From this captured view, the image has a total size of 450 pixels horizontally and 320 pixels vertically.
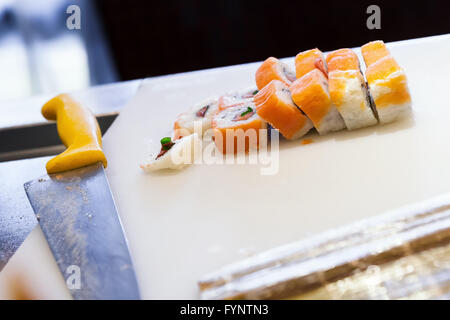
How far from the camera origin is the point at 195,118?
1.66 m

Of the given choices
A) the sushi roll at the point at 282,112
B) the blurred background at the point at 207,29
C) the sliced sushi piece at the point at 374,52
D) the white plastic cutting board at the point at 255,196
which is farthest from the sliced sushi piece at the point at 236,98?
the blurred background at the point at 207,29

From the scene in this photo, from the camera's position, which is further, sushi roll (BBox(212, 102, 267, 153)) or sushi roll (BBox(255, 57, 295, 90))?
sushi roll (BBox(255, 57, 295, 90))

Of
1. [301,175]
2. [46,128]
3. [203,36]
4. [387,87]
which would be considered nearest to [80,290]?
[301,175]

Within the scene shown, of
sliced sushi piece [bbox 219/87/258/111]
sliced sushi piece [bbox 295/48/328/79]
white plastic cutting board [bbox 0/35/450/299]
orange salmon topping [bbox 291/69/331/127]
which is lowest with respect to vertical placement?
white plastic cutting board [bbox 0/35/450/299]

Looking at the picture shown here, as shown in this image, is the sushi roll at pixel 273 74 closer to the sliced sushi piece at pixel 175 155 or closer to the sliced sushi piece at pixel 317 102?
the sliced sushi piece at pixel 317 102

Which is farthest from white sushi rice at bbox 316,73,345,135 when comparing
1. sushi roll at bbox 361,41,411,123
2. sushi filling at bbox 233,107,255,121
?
sushi filling at bbox 233,107,255,121

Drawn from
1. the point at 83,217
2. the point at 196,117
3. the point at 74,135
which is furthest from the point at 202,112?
the point at 83,217

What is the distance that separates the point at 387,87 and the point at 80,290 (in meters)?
0.96

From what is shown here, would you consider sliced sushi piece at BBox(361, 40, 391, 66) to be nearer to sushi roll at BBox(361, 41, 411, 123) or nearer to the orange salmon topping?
sushi roll at BBox(361, 41, 411, 123)

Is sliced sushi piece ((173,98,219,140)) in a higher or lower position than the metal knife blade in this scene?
higher

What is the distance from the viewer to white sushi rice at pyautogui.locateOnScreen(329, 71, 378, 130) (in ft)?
4.47

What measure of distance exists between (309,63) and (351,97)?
251mm

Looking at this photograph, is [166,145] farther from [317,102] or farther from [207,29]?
[207,29]

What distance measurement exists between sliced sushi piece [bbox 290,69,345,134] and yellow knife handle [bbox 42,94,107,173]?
2.04 feet
